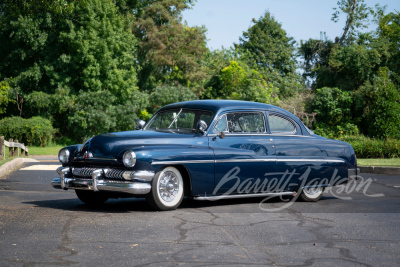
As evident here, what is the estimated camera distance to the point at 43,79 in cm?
4347

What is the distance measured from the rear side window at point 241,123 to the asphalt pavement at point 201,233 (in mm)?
1238

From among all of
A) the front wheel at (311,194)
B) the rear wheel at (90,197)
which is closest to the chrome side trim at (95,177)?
the rear wheel at (90,197)

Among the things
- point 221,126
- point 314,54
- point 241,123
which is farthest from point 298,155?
point 314,54

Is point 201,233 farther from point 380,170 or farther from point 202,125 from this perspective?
point 380,170

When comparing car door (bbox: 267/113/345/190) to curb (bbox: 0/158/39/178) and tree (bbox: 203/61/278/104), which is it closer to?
curb (bbox: 0/158/39/178)

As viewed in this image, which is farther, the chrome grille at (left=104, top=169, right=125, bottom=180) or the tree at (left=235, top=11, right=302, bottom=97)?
the tree at (left=235, top=11, right=302, bottom=97)

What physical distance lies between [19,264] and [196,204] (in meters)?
4.54

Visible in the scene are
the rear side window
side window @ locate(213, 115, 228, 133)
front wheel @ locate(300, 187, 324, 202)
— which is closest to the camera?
side window @ locate(213, 115, 228, 133)

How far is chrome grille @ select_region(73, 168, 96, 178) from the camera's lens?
26.4 ft

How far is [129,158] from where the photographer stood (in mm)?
7793

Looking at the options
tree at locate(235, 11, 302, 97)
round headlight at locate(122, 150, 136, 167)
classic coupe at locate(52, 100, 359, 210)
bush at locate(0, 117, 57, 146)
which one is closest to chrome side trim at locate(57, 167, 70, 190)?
classic coupe at locate(52, 100, 359, 210)

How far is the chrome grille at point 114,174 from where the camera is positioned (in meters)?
7.80

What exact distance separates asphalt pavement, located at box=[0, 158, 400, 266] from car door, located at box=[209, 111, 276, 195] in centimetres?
41

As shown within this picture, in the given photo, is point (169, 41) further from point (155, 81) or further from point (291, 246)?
point (291, 246)
